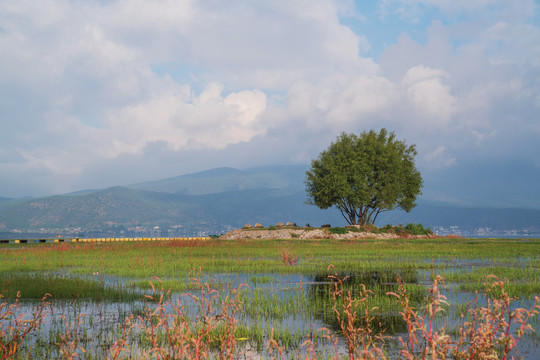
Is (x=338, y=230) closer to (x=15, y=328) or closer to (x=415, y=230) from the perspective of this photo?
(x=415, y=230)

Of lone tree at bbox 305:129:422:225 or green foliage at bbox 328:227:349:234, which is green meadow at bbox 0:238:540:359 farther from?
lone tree at bbox 305:129:422:225

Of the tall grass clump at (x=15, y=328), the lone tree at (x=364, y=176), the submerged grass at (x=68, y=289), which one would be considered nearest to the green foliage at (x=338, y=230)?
the lone tree at (x=364, y=176)

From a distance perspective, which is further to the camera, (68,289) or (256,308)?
(68,289)

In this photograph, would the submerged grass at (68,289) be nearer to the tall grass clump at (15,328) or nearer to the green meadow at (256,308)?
the green meadow at (256,308)

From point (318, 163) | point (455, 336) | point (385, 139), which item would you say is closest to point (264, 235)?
point (318, 163)

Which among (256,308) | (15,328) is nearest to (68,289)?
(256,308)

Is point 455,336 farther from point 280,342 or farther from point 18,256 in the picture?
point 18,256

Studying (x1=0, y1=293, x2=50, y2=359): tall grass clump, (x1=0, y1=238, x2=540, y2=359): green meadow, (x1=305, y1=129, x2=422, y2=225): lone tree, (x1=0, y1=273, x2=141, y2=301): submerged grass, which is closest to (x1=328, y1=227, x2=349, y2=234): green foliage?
(x1=305, y1=129, x2=422, y2=225): lone tree

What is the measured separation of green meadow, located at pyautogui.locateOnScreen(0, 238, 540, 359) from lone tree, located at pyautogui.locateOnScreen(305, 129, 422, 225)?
49.9 meters

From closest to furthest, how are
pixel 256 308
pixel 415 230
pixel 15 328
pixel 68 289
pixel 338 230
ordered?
1. pixel 15 328
2. pixel 256 308
3. pixel 68 289
4. pixel 338 230
5. pixel 415 230

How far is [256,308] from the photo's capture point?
15.8 metres

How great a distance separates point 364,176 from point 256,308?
70992mm

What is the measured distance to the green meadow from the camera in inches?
251

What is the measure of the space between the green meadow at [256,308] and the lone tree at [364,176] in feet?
164
